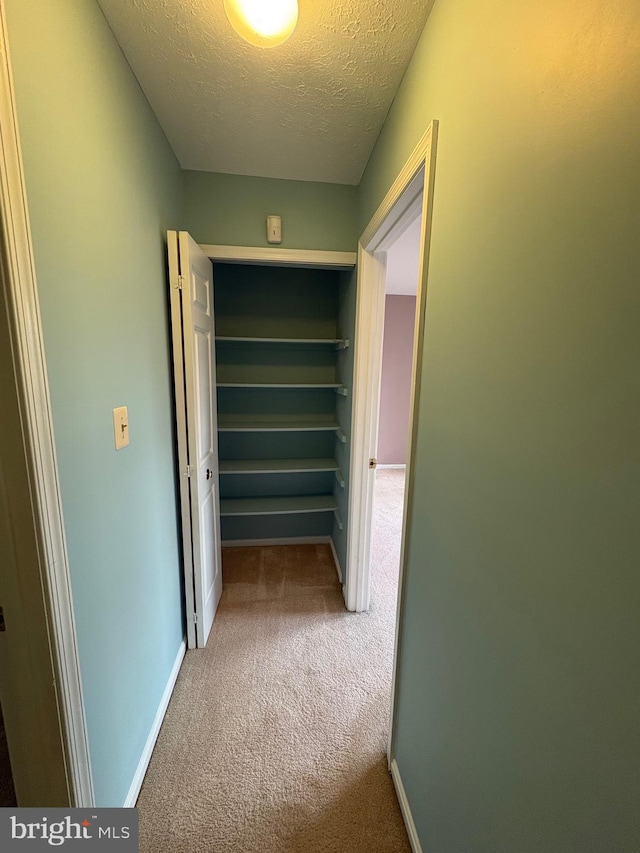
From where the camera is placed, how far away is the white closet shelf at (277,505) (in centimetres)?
255

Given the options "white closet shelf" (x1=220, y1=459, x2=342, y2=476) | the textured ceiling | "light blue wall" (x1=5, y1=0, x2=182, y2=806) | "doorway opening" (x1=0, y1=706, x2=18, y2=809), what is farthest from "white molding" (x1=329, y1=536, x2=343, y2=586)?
the textured ceiling

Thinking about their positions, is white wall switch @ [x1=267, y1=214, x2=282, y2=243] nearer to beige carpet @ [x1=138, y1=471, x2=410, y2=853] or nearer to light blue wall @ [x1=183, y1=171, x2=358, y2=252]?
light blue wall @ [x1=183, y1=171, x2=358, y2=252]

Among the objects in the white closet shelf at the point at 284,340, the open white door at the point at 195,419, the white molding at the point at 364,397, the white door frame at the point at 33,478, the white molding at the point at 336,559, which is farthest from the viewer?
the white molding at the point at 336,559

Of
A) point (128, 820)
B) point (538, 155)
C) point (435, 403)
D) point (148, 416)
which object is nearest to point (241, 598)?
point (128, 820)

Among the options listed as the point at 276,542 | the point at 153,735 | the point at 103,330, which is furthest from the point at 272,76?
the point at 276,542

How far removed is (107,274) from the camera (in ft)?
3.51

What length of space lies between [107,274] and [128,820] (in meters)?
1.63

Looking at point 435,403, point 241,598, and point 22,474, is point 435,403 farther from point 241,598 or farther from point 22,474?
point 241,598

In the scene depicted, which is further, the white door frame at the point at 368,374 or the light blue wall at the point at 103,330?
the white door frame at the point at 368,374

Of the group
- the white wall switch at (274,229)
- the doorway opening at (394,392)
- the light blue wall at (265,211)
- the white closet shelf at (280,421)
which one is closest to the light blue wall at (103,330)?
the light blue wall at (265,211)

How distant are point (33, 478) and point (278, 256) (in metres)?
1.70

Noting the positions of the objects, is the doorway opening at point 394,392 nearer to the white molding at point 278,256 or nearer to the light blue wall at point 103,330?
the white molding at point 278,256

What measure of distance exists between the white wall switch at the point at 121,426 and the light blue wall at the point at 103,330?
35mm

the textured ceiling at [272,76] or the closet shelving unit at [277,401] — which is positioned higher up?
the textured ceiling at [272,76]
